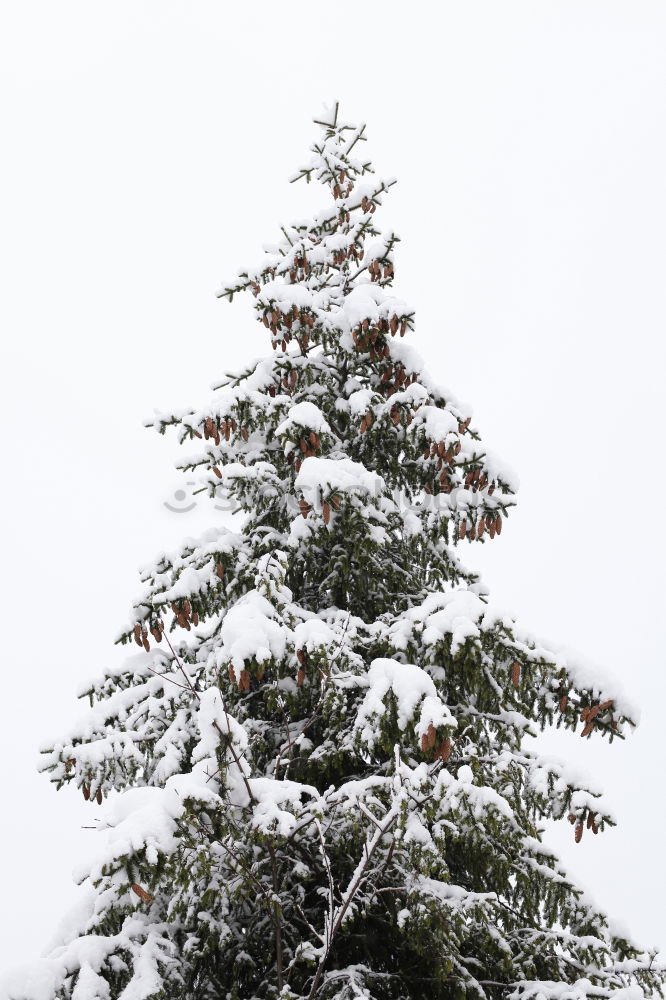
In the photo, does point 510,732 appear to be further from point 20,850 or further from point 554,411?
point 554,411

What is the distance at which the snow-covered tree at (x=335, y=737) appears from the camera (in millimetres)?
3635

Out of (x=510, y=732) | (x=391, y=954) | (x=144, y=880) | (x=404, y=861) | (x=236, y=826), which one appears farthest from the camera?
(x=510, y=732)

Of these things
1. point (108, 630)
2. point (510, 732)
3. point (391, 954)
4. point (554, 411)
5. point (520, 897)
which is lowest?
point (391, 954)

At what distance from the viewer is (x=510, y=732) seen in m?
5.55

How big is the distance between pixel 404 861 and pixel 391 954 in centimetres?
110

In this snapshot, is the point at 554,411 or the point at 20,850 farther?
the point at 554,411

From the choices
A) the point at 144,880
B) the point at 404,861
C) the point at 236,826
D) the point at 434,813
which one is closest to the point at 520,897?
the point at 404,861

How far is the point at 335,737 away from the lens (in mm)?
5047

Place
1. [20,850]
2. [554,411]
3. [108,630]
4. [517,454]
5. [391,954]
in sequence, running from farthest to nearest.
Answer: [554,411] → [517,454] → [108,630] → [20,850] → [391,954]

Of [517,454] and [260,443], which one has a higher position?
[517,454]

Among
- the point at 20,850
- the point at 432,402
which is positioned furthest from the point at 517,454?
the point at 432,402

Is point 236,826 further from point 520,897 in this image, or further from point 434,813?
point 520,897

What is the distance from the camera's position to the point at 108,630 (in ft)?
318

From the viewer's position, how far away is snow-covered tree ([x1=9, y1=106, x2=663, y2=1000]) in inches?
143
